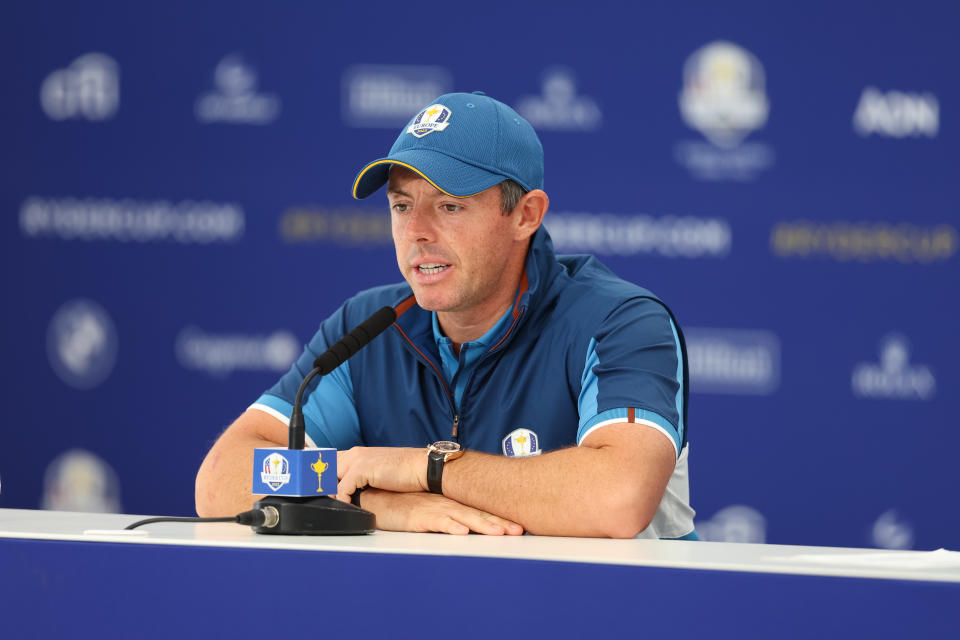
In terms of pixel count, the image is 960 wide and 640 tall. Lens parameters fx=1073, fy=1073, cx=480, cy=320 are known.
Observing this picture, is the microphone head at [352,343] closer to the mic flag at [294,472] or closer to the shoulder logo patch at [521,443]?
the mic flag at [294,472]

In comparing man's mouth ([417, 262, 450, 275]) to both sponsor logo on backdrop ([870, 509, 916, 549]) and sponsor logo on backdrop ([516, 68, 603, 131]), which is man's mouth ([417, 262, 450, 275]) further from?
sponsor logo on backdrop ([870, 509, 916, 549])

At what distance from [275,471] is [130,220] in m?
2.43

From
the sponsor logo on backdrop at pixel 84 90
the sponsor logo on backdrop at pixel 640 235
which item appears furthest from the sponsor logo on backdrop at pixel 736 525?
the sponsor logo on backdrop at pixel 84 90

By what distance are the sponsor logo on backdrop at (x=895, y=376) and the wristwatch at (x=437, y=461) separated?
1.99m

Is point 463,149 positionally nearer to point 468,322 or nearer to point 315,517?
point 468,322

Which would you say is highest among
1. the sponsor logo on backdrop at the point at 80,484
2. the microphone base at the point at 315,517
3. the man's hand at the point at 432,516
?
the microphone base at the point at 315,517

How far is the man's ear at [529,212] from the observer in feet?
5.97

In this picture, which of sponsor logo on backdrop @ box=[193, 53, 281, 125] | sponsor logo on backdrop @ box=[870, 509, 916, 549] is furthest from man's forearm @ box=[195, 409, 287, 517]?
sponsor logo on backdrop @ box=[870, 509, 916, 549]

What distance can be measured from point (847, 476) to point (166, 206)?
2.26 m

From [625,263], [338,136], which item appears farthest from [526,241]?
[338,136]

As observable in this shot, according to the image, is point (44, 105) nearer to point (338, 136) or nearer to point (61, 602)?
point (338, 136)

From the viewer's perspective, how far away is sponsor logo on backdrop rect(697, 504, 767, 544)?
3.18m

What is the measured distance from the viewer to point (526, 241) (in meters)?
1.88

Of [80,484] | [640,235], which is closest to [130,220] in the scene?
[80,484]
